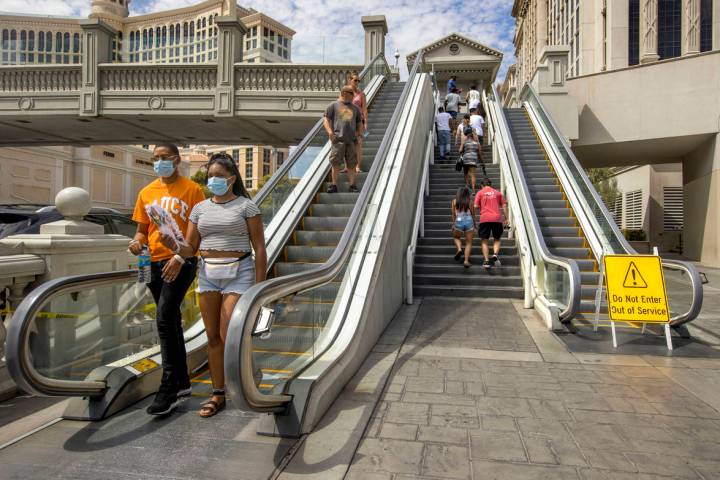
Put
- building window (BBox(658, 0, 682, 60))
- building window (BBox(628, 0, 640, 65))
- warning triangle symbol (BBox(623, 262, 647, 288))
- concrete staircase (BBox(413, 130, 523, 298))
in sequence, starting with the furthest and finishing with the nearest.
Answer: building window (BBox(628, 0, 640, 65)), building window (BBox(658, 0, 682, 60)), concrete staircase (BBox(413, 130, 523, 298)), warning triangle symbol (BBox(623, 262, 647, 288))

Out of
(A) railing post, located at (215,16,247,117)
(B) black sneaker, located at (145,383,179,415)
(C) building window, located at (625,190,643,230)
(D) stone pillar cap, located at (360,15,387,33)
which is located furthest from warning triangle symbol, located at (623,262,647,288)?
(C) building window, located at (625,190,643,230)

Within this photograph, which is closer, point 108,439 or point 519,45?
point 108,439

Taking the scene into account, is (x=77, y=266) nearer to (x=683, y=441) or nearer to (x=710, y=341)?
(x=683, y=441)

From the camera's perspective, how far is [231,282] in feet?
10.7

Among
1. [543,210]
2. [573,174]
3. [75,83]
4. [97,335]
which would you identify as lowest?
[97,335]

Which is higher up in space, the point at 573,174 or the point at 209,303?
the point at 573,174

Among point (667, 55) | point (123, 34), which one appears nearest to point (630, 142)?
point (667, 55)

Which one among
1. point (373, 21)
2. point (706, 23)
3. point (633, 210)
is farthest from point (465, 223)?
point (706, 23)

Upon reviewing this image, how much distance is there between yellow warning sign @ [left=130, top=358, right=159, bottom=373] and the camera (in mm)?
3684

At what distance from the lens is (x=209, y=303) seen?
327 centimetres

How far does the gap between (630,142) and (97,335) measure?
54.3ft

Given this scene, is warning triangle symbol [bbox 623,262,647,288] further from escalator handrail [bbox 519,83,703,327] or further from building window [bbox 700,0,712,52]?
building window [bbox 700,0,712,52]

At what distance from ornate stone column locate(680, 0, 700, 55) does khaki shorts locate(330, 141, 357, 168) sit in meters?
33.9

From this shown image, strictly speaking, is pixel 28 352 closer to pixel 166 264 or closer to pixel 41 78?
pixel 166 264
